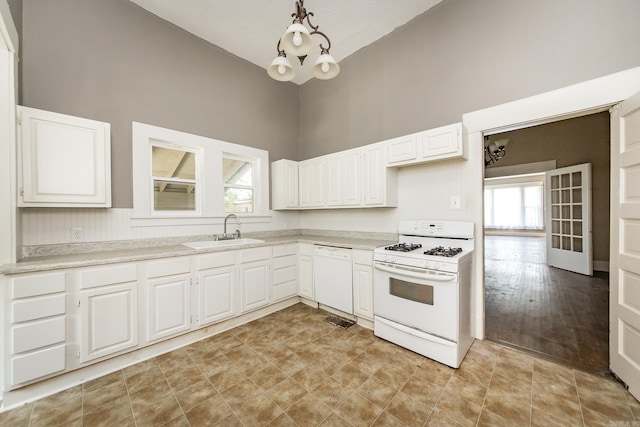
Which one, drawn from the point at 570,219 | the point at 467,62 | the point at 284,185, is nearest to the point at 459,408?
the point at 467,62

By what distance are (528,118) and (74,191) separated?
4031 mm

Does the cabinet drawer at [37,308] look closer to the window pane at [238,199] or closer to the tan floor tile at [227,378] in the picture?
the tan floor tile at [227,378]

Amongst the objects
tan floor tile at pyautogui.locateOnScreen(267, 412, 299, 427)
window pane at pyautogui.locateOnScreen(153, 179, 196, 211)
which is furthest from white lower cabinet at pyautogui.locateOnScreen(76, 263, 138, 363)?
tan floor tile at pyautogui.locateOnScreen(267, 412, 299, 427)

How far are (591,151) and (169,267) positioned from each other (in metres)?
7.22

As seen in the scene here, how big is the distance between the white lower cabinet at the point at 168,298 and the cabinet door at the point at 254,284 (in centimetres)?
59

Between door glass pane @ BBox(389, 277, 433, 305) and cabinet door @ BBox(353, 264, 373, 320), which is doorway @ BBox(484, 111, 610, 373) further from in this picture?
cabinet door @ BBox(353, 264, 373, 320)

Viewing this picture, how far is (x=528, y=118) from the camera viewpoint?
218cm

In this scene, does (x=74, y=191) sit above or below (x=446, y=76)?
below

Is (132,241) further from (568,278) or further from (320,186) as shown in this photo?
(568,278)

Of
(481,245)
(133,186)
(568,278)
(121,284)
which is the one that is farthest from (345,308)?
(568,278)

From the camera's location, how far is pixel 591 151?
4.64m

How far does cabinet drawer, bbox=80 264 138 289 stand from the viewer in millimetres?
1893

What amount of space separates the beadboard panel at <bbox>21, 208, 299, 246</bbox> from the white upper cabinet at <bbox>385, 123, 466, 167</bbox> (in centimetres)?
259

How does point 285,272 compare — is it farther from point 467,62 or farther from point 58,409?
point 467,62
